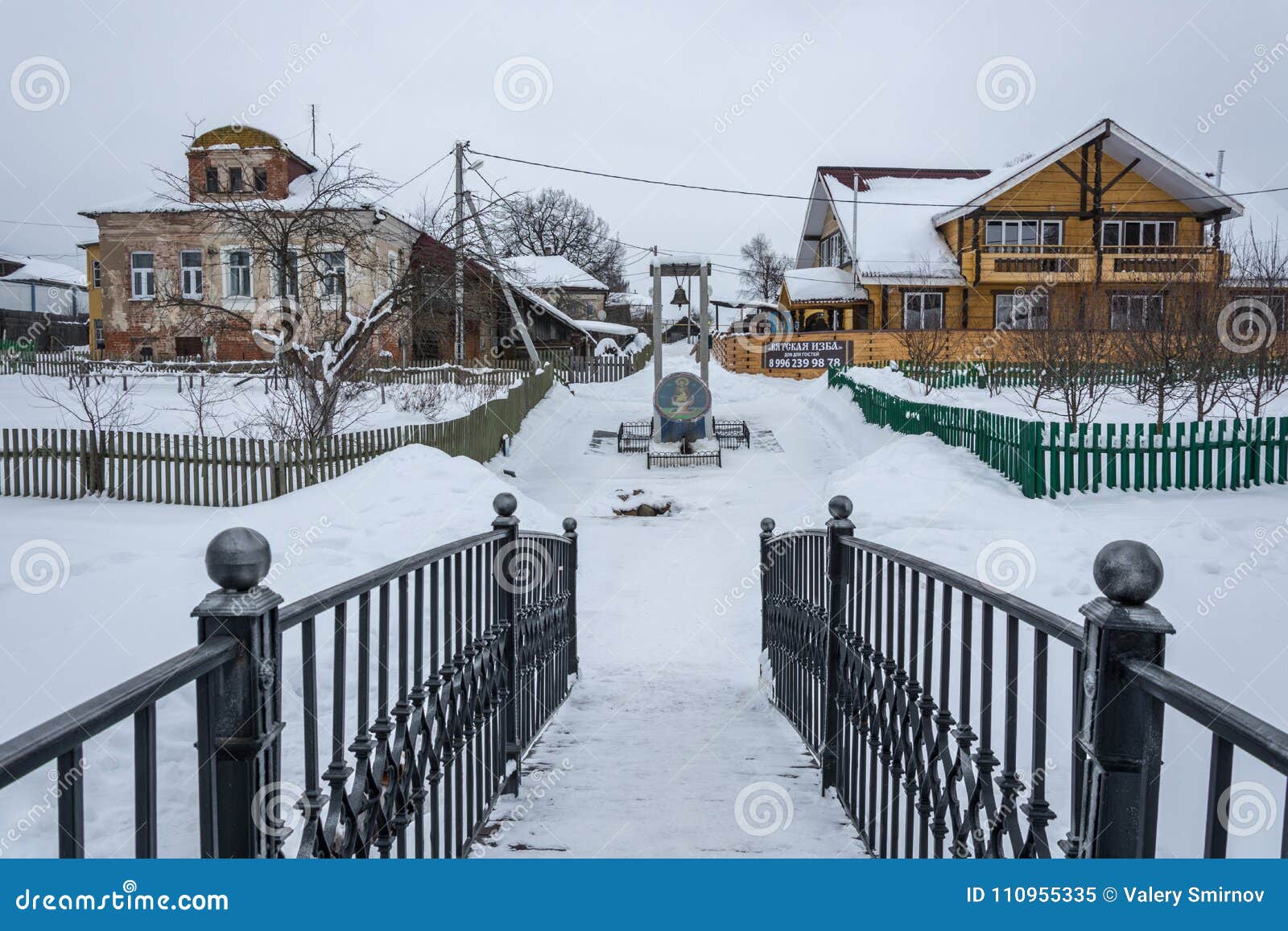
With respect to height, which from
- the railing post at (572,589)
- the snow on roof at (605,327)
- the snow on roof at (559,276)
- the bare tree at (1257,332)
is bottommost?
the railing post at (572,589)

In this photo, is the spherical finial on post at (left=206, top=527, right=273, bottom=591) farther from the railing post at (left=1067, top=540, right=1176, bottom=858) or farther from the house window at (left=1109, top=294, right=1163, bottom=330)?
the house window at (left=1109, top=294, right=1163, bottom=330)

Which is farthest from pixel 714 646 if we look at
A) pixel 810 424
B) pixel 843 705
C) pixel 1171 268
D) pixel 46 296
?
pixel 46 296

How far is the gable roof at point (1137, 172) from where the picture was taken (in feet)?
104

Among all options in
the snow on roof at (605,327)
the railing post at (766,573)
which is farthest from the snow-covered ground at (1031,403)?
the snow on roof at (605,327)

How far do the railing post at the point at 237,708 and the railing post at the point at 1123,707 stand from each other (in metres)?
1.66

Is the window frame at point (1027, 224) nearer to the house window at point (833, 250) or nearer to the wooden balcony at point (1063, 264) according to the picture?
the wooden balcony at point (1063, 264)

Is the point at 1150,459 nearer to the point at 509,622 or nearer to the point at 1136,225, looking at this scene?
the point at 509,622

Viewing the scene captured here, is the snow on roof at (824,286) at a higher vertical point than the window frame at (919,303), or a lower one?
higher

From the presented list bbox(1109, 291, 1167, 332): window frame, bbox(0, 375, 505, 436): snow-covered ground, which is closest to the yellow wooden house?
bbox(1109, 291, 1167, 332): window frame

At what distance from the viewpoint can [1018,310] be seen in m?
32.9

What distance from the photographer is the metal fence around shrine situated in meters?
1.58

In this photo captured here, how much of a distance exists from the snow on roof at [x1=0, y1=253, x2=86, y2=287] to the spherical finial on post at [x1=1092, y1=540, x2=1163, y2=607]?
69.3 m

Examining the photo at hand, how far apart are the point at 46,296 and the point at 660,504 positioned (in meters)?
62.1

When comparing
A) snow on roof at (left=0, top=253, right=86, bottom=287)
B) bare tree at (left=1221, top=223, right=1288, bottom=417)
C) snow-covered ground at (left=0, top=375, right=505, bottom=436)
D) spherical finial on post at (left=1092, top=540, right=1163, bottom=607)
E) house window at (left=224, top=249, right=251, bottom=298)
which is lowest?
spherical finial on post at (left=1092, top=540, right=1163, bottom=607)
